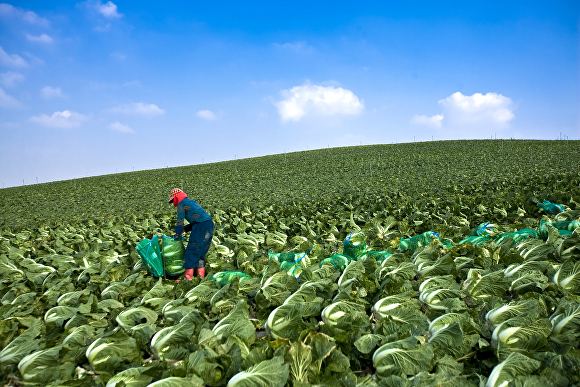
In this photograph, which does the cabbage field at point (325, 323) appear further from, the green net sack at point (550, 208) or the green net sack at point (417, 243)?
the green net sack at point (550, 208)

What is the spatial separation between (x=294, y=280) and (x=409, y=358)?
159cm

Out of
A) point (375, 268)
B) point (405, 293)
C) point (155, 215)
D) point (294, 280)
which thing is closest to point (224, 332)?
point (294, 280)

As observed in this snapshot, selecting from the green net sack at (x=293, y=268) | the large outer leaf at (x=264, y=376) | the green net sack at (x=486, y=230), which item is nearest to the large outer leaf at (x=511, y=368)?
the large outer leaf at (x=264, y=376)

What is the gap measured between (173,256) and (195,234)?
53 cm

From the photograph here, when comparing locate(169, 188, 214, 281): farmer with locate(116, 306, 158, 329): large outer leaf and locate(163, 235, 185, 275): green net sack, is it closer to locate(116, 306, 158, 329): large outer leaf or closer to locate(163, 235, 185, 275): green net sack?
locate(163, 235, 185, 275): green net sack

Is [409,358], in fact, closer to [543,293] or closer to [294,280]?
[294,280]

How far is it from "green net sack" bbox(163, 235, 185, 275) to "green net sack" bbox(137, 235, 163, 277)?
0.12 m

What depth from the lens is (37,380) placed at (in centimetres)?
246

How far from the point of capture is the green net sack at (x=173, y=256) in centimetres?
534

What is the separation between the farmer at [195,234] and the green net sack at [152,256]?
1.29 ft

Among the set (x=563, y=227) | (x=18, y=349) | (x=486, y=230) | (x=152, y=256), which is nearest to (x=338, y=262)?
(x=152, y=256)

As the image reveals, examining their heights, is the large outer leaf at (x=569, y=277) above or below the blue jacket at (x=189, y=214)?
below

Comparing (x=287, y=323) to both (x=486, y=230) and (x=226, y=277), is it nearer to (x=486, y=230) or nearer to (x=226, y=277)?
(x=226, y=277)

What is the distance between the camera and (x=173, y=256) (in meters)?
5.39
